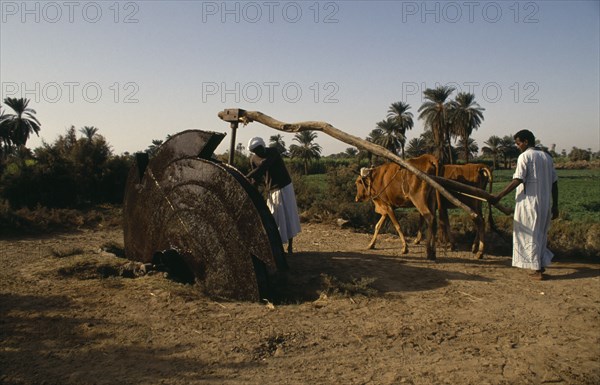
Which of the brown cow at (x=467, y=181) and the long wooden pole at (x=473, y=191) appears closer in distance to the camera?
the long wooden pole at (x=473, y=191)

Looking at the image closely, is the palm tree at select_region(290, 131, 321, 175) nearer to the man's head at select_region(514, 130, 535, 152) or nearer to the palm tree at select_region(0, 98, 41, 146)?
the palm tree at select_region(0, 98, 41, 146)

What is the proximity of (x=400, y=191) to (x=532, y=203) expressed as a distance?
2855 mm

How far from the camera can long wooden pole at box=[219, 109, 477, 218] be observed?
585 centimetres

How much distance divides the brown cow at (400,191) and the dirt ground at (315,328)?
1.04 metres

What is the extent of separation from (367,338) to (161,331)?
2.17m

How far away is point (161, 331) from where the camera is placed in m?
4.57

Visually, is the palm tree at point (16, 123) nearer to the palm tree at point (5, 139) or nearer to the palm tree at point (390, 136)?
the palm tree at point (5, 139)

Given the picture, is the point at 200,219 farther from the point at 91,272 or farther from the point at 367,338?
the point at 367,338

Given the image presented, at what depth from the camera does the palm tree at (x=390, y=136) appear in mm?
52406

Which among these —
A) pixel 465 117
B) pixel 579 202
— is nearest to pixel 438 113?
pixel 465 117

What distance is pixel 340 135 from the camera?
6.23 m

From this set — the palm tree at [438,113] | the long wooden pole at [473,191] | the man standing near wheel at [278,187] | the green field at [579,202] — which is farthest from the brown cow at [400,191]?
the palm tree at [438,113]

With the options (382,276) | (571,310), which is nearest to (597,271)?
(571,310)

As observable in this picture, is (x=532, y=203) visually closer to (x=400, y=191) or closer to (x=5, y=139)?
(x=400, y=191)
